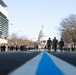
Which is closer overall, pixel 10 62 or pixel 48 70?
pixel 48 70

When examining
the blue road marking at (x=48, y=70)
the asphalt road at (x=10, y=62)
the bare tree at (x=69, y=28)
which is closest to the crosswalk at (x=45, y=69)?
the blue road marking at (x=48, y=70)

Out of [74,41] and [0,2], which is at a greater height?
[0,2]

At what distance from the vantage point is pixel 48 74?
1040 centimetres

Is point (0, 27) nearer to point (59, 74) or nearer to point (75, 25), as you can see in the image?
point (75, 25)

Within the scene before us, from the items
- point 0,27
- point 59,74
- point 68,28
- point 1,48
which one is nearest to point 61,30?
point 68,28

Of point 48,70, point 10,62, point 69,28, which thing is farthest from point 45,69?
point 69,28

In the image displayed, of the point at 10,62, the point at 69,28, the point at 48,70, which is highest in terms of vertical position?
the point at 69,28

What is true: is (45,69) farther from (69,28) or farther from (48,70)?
(69,28)

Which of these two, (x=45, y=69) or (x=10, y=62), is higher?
(x=10, y=62)

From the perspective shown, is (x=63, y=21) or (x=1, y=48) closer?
(x=1, y=48)

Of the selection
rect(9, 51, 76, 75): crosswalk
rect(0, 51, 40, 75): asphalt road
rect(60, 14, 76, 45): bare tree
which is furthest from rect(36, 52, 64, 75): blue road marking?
rect(60, 14, 76, 45): bare tree

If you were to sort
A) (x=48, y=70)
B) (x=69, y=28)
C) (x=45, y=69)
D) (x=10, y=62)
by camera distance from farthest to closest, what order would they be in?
(x=69, y=28) → (x=10, y=62) → (x=45, y=69) → (x=48, y=70)

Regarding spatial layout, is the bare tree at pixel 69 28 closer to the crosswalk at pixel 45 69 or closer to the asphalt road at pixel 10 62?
the asphalt road at pixel 10 62

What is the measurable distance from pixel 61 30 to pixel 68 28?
8.65 ft
